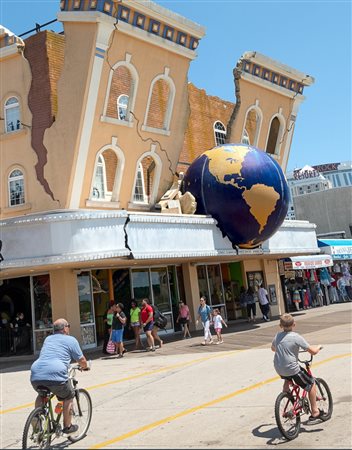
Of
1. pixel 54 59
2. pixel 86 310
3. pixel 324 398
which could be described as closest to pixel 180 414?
pixel 324 398

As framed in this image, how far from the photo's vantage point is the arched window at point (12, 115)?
18422 mm

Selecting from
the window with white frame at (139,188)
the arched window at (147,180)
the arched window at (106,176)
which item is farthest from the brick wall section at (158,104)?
the arched window at (106,176)

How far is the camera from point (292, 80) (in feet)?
89.2

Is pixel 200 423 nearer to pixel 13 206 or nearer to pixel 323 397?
pixel 323 397

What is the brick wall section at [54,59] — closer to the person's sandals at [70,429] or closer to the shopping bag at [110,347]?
the shopping bag at [110,347]

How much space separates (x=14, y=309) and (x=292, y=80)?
18799 mm

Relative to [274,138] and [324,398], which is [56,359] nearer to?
[324,398]

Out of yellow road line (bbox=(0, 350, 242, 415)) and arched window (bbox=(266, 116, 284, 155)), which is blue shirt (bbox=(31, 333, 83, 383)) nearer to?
yellow road line (bbox=(0, 350, 242, 415))

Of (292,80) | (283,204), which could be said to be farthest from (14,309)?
(292,80)

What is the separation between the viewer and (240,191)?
1905 cm

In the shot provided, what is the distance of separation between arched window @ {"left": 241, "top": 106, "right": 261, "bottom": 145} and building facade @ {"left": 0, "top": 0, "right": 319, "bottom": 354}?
5098 millimetres

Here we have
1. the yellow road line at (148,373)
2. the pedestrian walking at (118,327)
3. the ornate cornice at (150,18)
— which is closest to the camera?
the yellow road line at (148,373)

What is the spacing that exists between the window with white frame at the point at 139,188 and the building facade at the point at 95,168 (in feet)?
0.15

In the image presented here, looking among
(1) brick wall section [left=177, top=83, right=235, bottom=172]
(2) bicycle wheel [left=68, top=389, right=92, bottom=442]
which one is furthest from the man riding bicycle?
(1) brick wall section [left=177, top=83, right=235, bottom=172]
